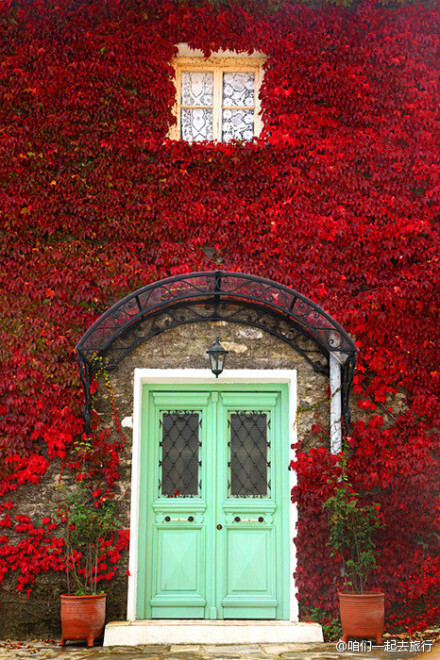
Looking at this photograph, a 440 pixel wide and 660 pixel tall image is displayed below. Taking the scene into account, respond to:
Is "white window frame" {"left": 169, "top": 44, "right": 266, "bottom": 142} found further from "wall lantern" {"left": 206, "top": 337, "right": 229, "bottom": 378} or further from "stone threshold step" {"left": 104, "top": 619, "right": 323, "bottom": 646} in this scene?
"stone threshold step" {"left": 104, "top": 619, "right": 323, "bottom": 646}

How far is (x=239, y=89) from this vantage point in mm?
7062

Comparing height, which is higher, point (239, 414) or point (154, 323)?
point (154, 323)

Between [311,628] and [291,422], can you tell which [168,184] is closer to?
[291,422]

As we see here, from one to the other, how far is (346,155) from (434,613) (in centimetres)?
444

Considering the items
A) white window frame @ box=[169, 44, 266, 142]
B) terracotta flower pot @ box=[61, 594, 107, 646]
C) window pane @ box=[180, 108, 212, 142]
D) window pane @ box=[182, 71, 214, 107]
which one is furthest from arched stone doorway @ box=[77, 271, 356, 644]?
window pane @ box=[182, 71, 214, 107]

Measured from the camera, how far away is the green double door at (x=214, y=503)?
5.92m

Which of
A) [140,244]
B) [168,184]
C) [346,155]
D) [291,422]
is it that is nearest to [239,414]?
[291,422]

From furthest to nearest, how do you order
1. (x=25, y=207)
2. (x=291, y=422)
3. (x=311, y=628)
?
1. (x=25, y=207)
2. (x=291, y=422)
3. (x=311, y=628)

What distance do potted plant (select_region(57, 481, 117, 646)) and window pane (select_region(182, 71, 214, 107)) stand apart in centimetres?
418

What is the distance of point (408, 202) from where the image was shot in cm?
650

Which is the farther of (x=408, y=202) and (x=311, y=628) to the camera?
(x=408, y=202)

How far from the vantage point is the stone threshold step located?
541 cm

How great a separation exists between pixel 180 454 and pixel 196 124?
351cm

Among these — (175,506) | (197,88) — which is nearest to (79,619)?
(175,506)
